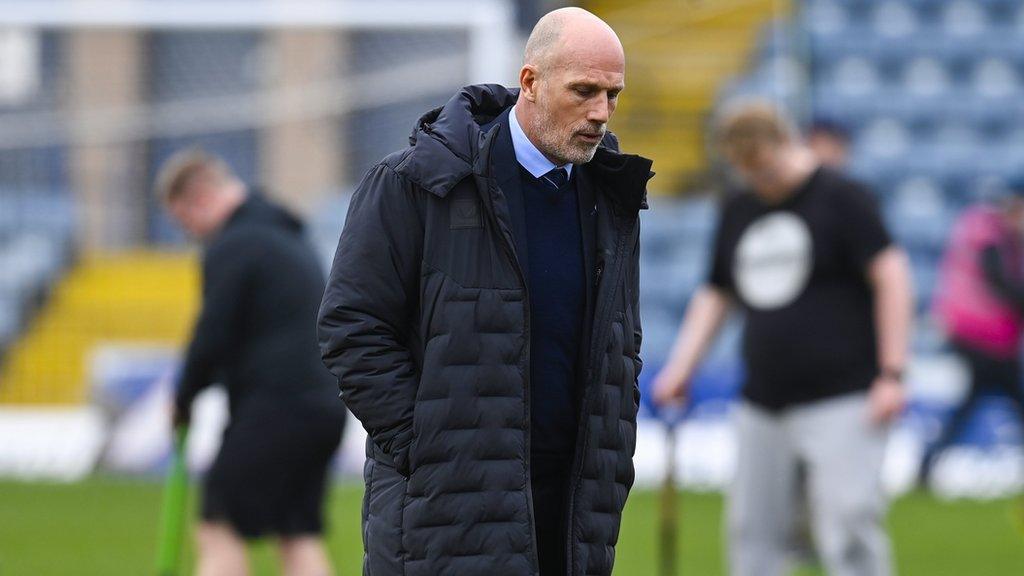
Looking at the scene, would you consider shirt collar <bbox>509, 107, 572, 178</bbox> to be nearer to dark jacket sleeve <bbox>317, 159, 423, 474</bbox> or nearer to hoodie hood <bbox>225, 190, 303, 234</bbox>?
dark jacket sleeve <bbox>317, 159, 423, 474</bbox>

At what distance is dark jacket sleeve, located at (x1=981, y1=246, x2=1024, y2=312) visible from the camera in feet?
38.4

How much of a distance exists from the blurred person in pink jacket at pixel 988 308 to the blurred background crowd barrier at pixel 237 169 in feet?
2.22

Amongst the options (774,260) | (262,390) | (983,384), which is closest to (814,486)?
(774,260)

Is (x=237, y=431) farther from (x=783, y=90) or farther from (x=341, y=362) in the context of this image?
(x=783, y=90)

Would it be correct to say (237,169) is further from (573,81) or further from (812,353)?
(573,81)

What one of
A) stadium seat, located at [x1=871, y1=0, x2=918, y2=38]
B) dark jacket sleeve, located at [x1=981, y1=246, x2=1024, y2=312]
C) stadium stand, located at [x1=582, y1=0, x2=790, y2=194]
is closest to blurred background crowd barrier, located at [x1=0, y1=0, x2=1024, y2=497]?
stadium stand, located at [x1=582, y1=0, x2=790, y2=194]

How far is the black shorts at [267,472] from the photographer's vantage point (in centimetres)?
636

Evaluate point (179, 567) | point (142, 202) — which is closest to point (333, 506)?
point (179, 567)

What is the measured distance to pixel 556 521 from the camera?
3.79 m

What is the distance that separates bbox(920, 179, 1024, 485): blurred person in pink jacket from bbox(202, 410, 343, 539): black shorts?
20.8 feet

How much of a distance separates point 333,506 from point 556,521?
25.2 feet

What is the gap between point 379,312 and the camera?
3711mm

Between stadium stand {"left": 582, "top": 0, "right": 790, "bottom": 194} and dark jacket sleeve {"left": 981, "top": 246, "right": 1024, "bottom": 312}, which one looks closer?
dark jacket sleeve {"left": 981, "top": 246, "right": 1024, "bottom": 312}

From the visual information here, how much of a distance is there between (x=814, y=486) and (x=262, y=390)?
2.05 metres
